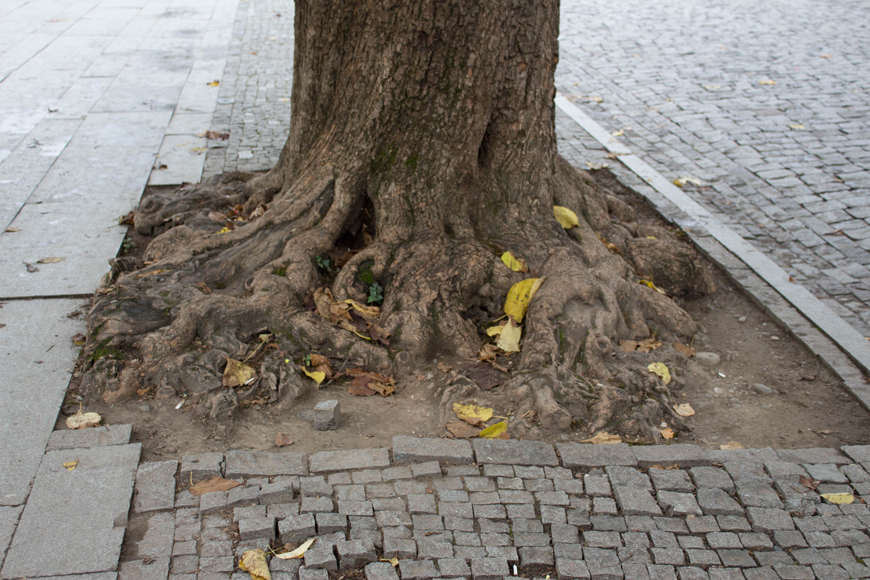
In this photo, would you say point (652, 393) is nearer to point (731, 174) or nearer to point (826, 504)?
point (826, 504)

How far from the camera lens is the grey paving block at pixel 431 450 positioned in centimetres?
353

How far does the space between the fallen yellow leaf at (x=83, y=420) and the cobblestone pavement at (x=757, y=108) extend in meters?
5.03

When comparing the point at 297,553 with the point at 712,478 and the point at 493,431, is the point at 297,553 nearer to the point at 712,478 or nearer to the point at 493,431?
the point at 493,431

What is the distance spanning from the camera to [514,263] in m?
4.70

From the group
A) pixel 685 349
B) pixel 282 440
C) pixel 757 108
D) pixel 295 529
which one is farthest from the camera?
pixel 757 108

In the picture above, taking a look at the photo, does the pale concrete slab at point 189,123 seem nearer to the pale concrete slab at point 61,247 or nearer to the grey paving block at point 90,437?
the pale concrete slab at point 61,247

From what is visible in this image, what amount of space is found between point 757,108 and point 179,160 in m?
7.08

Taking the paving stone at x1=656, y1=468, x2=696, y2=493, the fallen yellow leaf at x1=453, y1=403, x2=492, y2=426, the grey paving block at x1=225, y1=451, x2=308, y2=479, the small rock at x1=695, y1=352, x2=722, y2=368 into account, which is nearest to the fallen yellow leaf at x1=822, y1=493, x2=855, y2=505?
the paving stone at x1=656, y1=468, x2=696, y2=493

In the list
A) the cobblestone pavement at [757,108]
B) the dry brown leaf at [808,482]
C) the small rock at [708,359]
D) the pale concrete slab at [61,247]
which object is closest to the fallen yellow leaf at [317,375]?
the pale concrete slab at [61,247]

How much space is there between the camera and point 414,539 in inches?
122

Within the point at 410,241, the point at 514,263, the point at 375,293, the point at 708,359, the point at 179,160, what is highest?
the point at 410,241

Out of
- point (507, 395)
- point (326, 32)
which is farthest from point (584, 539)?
point (326, 32)

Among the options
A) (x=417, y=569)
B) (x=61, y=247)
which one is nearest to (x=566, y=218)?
(x=417, y=569)

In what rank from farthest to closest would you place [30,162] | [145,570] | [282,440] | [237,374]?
[30,162]
[237,374]
[282,440]
[145,570]
